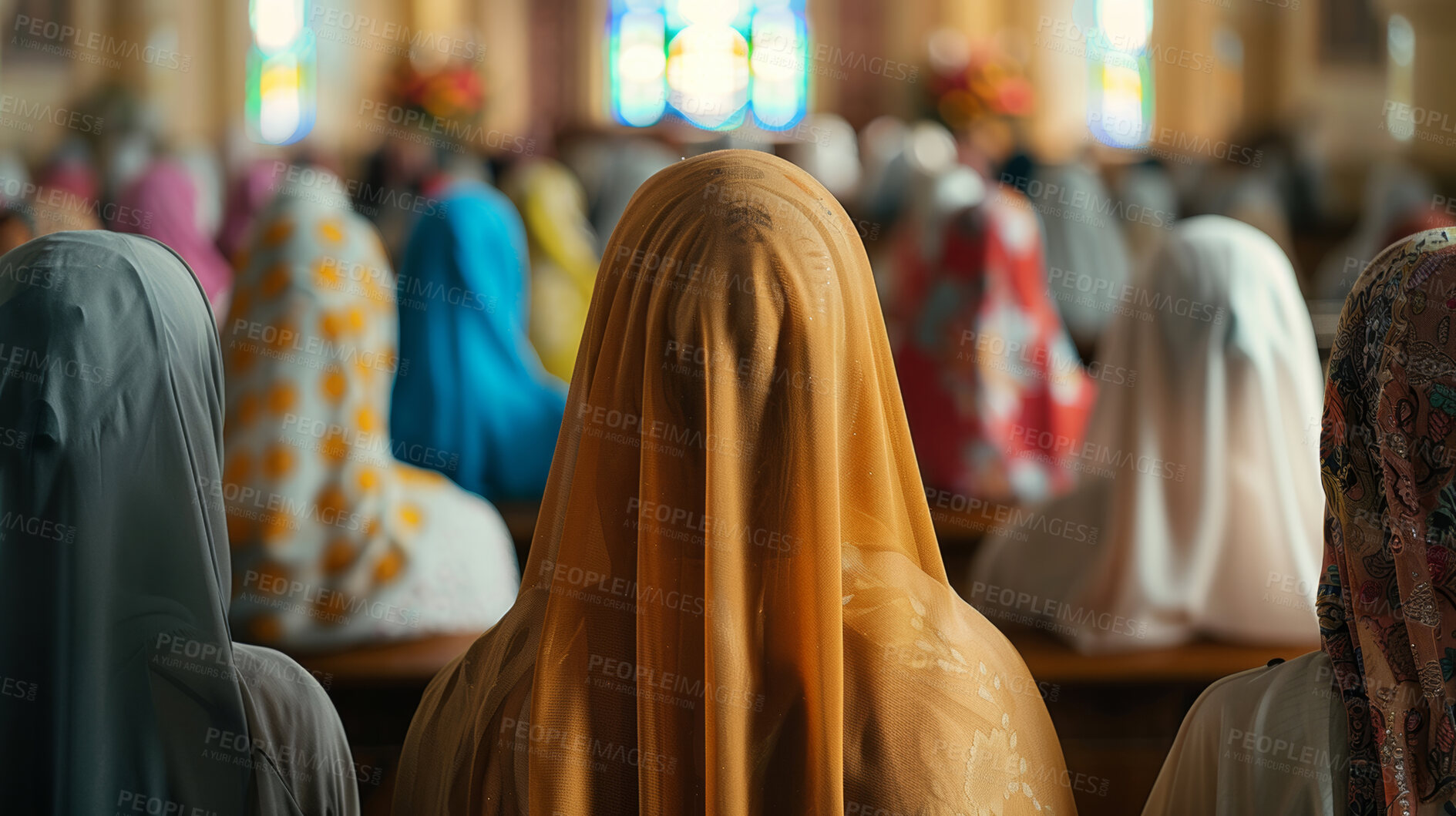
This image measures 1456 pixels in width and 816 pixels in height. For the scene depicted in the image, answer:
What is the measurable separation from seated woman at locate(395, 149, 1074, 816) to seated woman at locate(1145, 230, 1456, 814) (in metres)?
0.27

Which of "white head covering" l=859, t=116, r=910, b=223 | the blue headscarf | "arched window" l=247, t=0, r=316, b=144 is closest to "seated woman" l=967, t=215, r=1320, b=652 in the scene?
the blue headscarf

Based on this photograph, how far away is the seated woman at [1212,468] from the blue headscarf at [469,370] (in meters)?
1.52

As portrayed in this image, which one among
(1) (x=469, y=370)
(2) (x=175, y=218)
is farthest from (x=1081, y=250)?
(2) (x=175, y=218)

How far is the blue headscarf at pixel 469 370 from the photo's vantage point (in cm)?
326

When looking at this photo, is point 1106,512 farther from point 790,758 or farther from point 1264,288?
point 790,758

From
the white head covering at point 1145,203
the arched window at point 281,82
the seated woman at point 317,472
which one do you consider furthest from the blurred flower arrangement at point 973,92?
the seated woman at point 317,472

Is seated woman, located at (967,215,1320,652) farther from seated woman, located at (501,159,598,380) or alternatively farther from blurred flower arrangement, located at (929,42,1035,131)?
blurred flower arrangement, located at (929,42,1035,131)

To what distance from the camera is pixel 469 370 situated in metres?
3.28

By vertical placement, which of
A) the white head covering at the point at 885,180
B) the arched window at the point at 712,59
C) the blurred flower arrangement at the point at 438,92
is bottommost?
the white head covering at the point at 885,180

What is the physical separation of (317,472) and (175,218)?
340 centimetres

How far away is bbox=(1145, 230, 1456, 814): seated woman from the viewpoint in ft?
3.54

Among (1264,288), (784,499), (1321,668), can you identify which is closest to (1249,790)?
(1321,668)

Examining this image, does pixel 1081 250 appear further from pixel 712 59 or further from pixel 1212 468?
pixel 712 59

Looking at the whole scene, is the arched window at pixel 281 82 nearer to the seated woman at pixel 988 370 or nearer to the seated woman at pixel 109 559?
the seated woman at pixel 988 370
